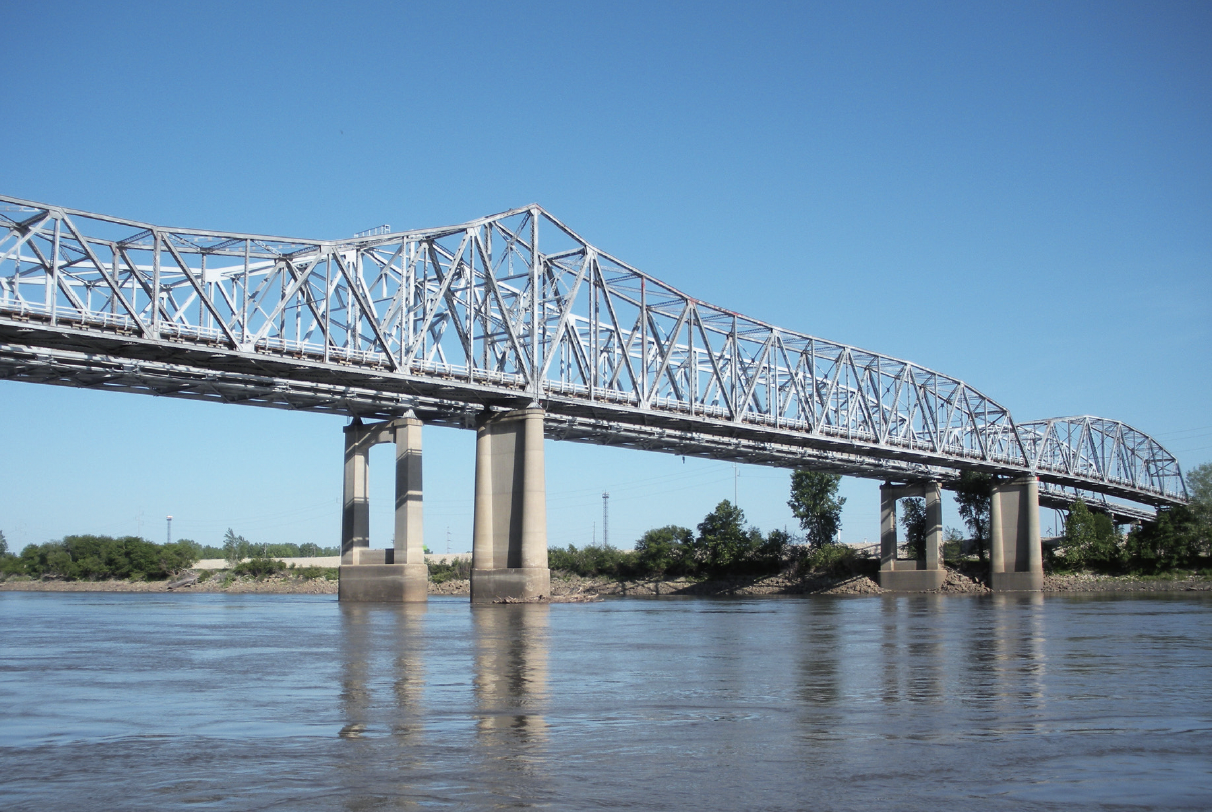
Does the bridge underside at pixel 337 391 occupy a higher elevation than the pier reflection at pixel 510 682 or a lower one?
higher

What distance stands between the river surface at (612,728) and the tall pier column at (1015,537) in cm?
9106

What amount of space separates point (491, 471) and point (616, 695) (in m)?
56.5

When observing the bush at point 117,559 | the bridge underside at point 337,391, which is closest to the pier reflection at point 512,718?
the bridge underside at point 337,391

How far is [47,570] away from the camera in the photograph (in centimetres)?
17675

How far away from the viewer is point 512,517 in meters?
72.9

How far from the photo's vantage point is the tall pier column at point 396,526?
71688mm

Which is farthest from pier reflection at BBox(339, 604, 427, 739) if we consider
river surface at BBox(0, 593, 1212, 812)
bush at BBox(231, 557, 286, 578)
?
bush at BBox(231, 557, 286, 578)

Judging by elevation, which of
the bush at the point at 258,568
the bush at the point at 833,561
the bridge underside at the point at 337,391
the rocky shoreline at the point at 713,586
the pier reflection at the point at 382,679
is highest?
the bridge underside at the point at 337,391

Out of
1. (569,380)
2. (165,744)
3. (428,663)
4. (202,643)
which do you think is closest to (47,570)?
(569,380)

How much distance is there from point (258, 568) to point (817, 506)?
74.9 meters

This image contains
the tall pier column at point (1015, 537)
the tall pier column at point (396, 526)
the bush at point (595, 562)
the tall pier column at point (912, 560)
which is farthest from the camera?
the bush at point (595, 562)

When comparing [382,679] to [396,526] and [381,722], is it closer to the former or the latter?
[381,722]

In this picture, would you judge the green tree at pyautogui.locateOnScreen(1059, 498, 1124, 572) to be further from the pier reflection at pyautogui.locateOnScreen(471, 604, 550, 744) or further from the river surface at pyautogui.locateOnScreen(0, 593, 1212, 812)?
the river surface at pyautogui.locateOnScreen(0, 593, 1212, 812)

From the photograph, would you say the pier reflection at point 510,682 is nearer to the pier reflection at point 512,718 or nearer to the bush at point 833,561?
the pier reflection at point 512,718
